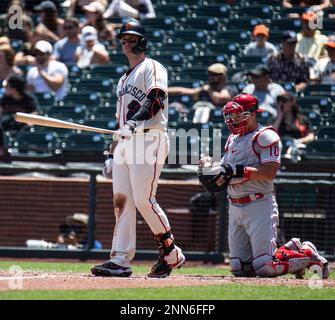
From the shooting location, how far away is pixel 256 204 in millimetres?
7426

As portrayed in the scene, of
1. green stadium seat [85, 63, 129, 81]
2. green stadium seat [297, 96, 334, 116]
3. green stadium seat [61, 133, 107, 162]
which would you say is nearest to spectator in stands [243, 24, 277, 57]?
green stadium seat [297, 96, 334, 116]

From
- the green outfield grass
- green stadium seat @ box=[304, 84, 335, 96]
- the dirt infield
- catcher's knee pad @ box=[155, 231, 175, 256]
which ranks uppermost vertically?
green stadium seat @ box=[304, 84, 335, 96]

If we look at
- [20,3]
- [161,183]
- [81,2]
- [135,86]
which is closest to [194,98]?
[161,183]

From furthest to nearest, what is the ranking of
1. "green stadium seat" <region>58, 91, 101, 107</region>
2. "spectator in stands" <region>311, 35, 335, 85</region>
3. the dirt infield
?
1. "green stadium seat" <region>58, 91, 101, 107</region>
2. "spectator in stands" <region>311, 35, 335, 85</region>
3. the dirt infield

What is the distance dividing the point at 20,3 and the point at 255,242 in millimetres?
9026

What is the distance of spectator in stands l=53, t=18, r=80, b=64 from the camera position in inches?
552

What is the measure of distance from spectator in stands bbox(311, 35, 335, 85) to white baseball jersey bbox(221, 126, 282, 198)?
5224 mm

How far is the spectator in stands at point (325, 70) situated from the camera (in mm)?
12578

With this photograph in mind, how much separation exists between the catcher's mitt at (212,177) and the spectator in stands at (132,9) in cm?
708

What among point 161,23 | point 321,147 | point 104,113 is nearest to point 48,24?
point 161,23

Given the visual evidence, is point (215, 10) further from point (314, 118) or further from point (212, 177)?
point (212, 177)

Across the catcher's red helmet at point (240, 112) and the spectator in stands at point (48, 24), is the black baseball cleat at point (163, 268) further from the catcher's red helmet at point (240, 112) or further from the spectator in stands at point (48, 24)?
the spectator in stands at point (48, 24)

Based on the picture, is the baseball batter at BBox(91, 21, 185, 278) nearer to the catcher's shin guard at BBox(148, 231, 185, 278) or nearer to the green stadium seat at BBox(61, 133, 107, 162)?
the catcher's shin guard at BBox(148, 231, 185, 278)

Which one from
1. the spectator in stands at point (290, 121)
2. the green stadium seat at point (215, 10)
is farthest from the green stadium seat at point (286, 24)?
the spectator in stands at point (290, 121)
